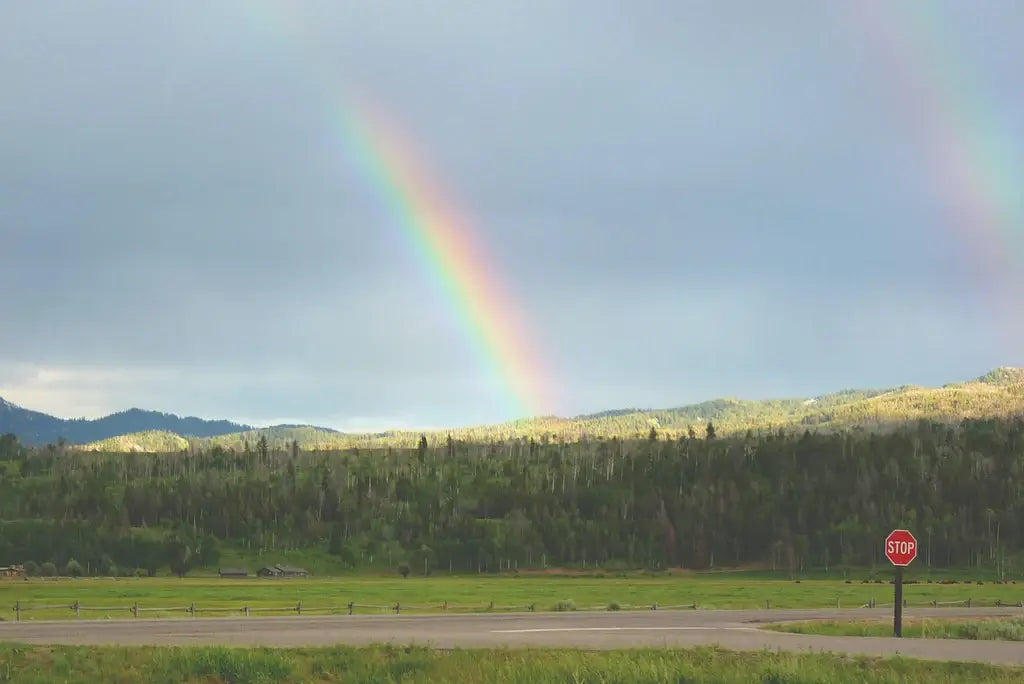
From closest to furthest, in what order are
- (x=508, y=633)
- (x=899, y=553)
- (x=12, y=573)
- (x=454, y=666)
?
(x=454, y=666), (x=899, y=553), (x=508, y=633), (x=12, y=573)

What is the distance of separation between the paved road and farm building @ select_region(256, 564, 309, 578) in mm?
122216

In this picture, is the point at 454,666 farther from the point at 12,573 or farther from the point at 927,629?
the point at 12,573

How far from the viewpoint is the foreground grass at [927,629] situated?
46.5 m

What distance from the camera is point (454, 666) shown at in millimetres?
34500

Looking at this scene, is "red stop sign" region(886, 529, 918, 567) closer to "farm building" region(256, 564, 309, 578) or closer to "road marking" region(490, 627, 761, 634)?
"road marking" region(490, 627, 761, 634)

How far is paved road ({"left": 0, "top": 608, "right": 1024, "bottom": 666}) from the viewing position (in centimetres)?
4056

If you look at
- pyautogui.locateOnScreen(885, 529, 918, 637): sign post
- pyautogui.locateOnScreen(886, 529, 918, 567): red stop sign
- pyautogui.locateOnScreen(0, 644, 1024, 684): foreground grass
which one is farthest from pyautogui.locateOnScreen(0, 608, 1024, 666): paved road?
pyautogui.locateOnScreen(886, 529, 918, 567): red stop sign

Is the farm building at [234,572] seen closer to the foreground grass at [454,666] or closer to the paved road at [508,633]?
the paved road at [508,633]

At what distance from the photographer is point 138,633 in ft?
160

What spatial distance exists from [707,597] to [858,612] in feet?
113

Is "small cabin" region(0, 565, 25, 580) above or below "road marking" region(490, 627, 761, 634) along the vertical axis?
below

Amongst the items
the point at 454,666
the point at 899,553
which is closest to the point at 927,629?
the point at 899,553

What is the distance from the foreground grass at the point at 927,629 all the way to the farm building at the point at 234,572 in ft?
472

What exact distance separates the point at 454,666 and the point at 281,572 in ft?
520
